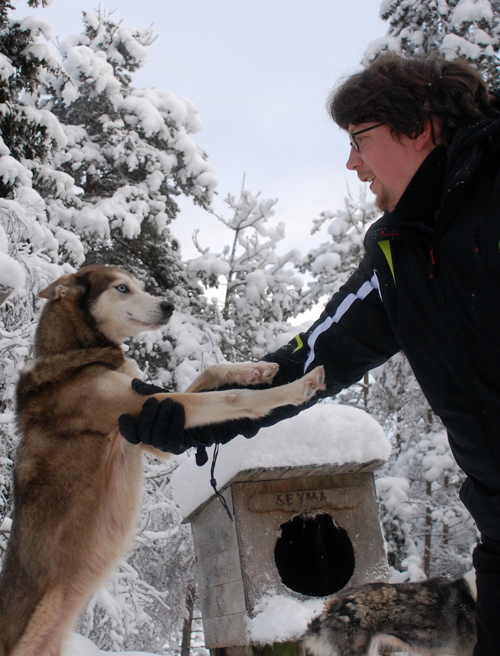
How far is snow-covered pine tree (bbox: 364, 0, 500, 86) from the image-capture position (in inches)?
335

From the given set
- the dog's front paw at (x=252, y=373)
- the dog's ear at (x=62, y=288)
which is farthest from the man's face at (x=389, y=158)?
the dog's ear at (x=62, y=288)

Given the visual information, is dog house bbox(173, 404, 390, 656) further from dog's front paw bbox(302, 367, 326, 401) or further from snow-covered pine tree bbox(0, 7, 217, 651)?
snow-covered pine tree bbox(0, 7, 217, 651)

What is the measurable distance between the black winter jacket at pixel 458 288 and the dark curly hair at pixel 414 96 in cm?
13

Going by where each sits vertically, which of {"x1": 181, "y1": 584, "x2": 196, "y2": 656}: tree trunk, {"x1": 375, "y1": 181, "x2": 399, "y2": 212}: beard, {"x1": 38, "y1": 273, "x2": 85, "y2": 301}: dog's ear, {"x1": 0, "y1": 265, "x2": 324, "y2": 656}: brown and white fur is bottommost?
{"x1": 181, "y1": 584, "x2": 196, "y2": 656}: tree trunk

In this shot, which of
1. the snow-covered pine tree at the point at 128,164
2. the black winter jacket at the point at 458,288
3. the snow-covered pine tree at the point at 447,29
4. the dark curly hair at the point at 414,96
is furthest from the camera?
the snow-covered pine tree at the point at 128,164

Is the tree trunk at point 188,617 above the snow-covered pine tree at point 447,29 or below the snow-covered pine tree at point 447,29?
below

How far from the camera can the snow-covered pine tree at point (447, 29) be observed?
8516mm

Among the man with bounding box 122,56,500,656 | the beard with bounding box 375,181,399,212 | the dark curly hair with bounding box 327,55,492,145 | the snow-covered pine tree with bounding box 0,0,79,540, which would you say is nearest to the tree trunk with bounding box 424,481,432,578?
the snow-covered pine tree with bounding box 0,0,79,540

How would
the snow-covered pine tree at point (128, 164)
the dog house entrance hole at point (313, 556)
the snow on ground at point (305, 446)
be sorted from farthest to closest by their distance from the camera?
1. the snow-covered pine tree at point (128, 164)
2. the dog house entrance hole at point (313, 556)
3. the snow on ground at point (305, 446)

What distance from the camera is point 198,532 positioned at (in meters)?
4.13

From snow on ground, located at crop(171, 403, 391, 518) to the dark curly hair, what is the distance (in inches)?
86.0

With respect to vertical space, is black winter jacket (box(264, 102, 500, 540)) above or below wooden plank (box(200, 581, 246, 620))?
above

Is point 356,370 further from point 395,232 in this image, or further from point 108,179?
point 108,179

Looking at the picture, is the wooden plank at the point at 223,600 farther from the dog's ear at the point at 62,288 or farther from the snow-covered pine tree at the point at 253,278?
the snow-covered pine tree at the point at 253,278
